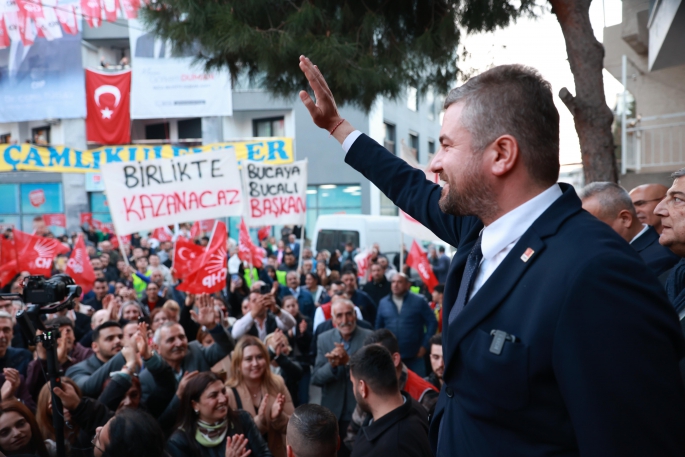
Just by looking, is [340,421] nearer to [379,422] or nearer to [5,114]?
[379,422]

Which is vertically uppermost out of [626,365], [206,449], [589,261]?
[589,261]

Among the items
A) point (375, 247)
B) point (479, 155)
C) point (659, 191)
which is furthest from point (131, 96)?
point (479, 155)

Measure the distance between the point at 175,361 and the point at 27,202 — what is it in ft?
77.4

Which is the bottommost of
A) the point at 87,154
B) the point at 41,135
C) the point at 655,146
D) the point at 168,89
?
the point at 655,146

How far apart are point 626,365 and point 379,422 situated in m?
2.20

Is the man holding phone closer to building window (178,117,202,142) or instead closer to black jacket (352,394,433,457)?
black jacket (352,394,433,457)

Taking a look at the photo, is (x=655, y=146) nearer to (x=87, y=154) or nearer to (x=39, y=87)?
(x=87, y=154)

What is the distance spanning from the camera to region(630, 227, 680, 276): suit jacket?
10.4 ft

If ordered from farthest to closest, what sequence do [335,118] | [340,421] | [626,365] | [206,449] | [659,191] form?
[340,421] → [659,191] → [206,449] → [335,118] → [626,365]

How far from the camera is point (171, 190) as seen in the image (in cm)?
909

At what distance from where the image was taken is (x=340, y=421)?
5367mm

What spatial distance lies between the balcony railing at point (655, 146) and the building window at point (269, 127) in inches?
706

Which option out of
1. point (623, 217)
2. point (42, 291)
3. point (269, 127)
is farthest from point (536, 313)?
point (269, 127)

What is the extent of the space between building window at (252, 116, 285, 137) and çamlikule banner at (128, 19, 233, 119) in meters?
7.17
